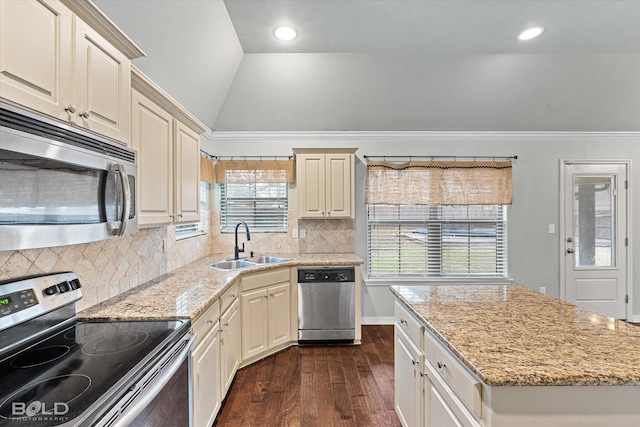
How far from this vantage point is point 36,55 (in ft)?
3.32

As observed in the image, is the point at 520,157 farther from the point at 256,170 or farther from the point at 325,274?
the point at 256,170

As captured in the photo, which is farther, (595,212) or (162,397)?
(595,212)

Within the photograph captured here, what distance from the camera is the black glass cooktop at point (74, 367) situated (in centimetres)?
83

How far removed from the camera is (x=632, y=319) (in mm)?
4016

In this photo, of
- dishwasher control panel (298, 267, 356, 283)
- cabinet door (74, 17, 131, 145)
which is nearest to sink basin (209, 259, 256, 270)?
dishwasher control panel (298, 267, 356, 283)

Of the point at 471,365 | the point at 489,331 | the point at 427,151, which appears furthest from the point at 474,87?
the point at 471,365

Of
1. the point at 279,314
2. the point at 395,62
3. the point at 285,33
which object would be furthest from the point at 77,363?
the point at 395,62

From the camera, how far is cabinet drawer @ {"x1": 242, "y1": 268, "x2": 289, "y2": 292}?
2.74 meters

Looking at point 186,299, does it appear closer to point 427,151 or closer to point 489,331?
point 489,331

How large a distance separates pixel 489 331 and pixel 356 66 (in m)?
2.76

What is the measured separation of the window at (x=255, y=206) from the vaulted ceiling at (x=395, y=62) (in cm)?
76

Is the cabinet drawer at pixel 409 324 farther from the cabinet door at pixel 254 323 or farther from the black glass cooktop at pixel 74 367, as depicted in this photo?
the cabinet door at pixel 254 323

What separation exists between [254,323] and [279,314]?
323 mm

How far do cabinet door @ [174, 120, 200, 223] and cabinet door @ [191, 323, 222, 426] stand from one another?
0.88 m
